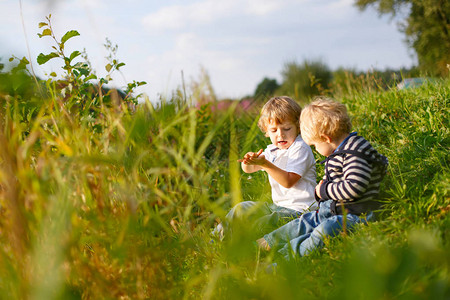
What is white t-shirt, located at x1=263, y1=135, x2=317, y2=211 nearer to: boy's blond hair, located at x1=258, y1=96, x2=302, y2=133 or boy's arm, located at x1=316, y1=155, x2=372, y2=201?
boy's blond hair, located at x1=258, y1=96, x2=302, y2=133

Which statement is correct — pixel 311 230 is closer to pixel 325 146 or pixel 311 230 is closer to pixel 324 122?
pixel 325 146

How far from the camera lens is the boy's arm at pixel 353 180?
2268 millimetres

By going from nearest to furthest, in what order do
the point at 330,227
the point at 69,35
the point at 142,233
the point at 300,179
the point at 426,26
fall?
the point at 142,233 → the point at 330,227 → the point at 69,35 → the point at 300,179 → the point at 426,26

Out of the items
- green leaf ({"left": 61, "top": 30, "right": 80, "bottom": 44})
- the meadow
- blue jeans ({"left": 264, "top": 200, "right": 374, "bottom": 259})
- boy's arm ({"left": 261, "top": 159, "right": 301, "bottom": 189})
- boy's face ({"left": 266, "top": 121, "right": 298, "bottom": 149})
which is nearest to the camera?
the meadow

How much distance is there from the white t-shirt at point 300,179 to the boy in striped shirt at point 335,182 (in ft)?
0.77

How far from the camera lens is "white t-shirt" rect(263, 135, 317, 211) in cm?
282

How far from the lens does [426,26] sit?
59.7ft

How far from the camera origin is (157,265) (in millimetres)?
1586

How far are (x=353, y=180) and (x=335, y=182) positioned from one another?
0.18 metres

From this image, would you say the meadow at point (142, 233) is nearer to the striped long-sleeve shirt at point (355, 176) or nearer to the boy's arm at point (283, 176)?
the striped long-sleeve shirt at point (355, 176)

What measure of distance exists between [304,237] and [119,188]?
4.36 feet

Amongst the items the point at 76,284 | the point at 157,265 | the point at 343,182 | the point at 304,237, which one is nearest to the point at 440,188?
the point at 343,182

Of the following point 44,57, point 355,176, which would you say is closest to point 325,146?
point 355,176

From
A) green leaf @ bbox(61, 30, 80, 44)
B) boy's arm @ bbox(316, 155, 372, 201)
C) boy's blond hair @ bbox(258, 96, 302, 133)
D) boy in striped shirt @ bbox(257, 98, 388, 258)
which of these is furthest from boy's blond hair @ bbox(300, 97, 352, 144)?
green leaf @ bbox(61, 30, 80, 44)
